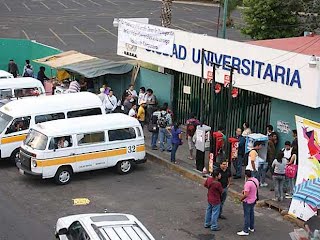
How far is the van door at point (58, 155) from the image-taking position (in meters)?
18.0

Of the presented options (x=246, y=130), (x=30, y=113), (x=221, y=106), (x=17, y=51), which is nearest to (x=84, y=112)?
(x=30, y=113)

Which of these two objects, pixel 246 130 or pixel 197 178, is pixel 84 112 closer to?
pixel 197 178

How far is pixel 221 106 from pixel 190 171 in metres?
3.58

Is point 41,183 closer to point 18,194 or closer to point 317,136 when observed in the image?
point 18,194

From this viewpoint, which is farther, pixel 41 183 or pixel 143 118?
pixel 143 118

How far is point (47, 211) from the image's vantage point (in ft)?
Answer: 53.7

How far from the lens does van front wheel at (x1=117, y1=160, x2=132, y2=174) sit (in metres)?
19.5

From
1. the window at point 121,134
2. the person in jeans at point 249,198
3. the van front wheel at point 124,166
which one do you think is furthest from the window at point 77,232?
the van front wheel at point 124,166

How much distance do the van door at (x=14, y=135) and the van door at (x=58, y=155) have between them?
244 cm

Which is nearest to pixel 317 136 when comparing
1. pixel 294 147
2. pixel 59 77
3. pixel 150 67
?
pixel 294 147

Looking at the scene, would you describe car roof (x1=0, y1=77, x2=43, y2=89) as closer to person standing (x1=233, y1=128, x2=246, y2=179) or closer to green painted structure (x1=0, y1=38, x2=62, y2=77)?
person standing (x1=233, y1=128, x2=246, y2=179)

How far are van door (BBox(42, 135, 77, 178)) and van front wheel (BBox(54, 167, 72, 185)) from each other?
0.44 feet

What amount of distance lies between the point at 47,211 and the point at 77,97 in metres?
5.83

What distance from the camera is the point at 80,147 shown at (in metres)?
18.5
